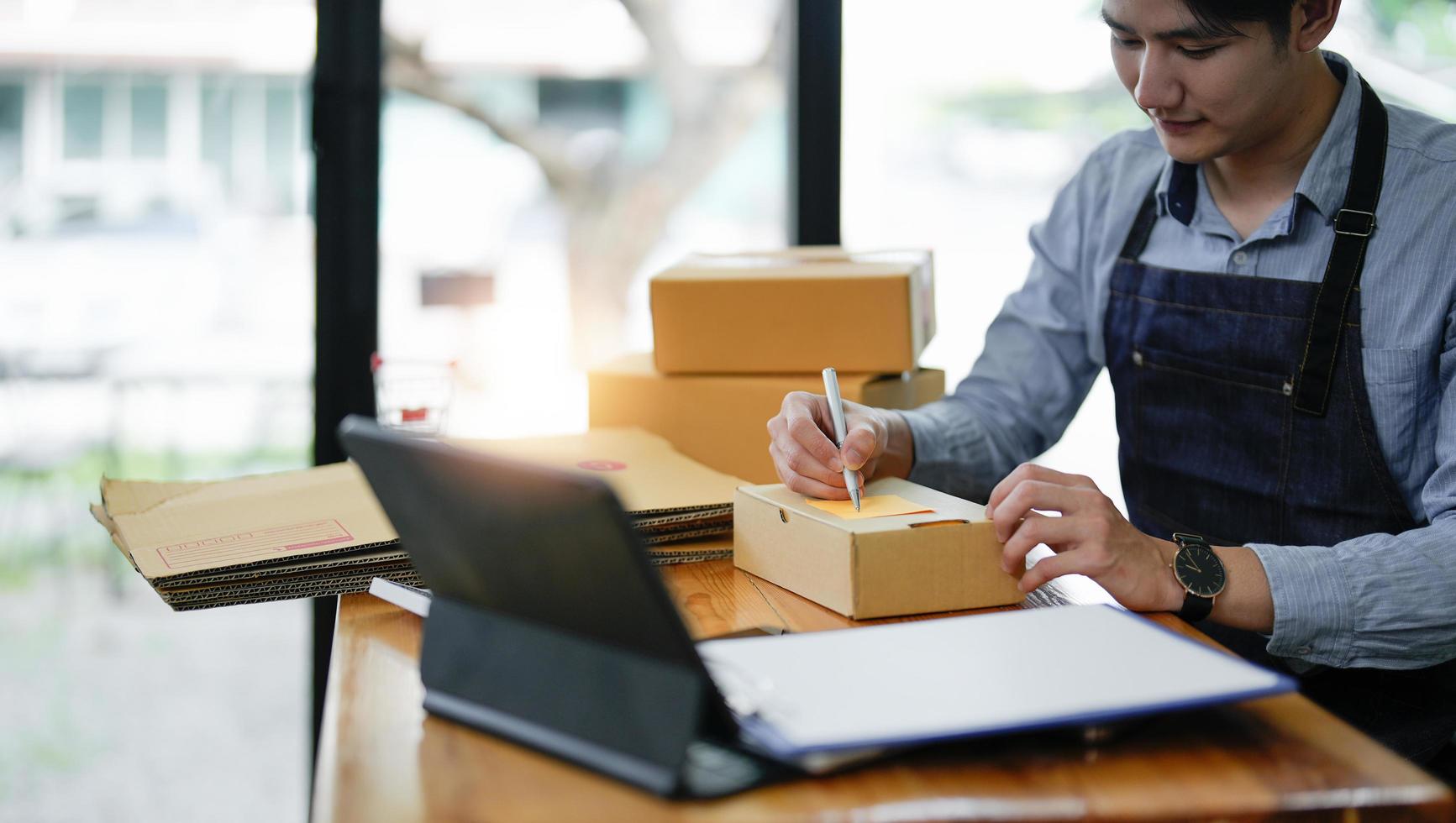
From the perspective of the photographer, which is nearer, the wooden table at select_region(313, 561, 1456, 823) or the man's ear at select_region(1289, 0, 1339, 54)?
the wooden table at select_region(313, 561, 1456, 823)

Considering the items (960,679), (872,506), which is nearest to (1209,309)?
(872,506)

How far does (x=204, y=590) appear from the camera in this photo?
98cm

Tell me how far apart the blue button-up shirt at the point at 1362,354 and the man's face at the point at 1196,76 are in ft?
0.33

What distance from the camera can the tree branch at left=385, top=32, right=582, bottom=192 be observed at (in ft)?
6.03

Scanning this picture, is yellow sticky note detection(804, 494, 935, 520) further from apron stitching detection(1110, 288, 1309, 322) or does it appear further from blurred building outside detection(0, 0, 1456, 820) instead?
blurred building outside detection(0, 0, 1456, 820)

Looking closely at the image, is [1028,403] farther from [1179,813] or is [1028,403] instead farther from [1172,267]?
[1179,813]

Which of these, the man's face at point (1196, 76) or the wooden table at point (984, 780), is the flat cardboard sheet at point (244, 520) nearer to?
the wooden table at point (984, 780)

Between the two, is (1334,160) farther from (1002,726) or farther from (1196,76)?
(1002,726)

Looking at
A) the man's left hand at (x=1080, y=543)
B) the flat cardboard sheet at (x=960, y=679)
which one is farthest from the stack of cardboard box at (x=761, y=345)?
the flat cardboard sheet at (x=960, y=679)

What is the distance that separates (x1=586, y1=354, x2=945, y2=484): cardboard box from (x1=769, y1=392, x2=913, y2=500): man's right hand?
0.37 ft

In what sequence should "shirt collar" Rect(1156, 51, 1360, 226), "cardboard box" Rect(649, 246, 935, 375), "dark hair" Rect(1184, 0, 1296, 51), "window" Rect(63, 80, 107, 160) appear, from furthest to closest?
1. "window" Rect(63, 80, 107, 160)
2. "cardboard box" Rect(649, 246, 935, 375)
3. "shirt collar" Rect(1156, 51, 1360, 226)
4. "dark hair" Rect(1184, 0, 1296, 51)

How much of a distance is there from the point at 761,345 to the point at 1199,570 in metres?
0.61

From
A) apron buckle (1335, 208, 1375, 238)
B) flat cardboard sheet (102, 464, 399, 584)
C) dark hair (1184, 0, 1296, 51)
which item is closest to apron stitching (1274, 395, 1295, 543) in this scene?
apron buckle (1335, 208, 1375, 238)

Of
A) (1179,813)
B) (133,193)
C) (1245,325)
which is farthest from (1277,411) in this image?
(133,193)
